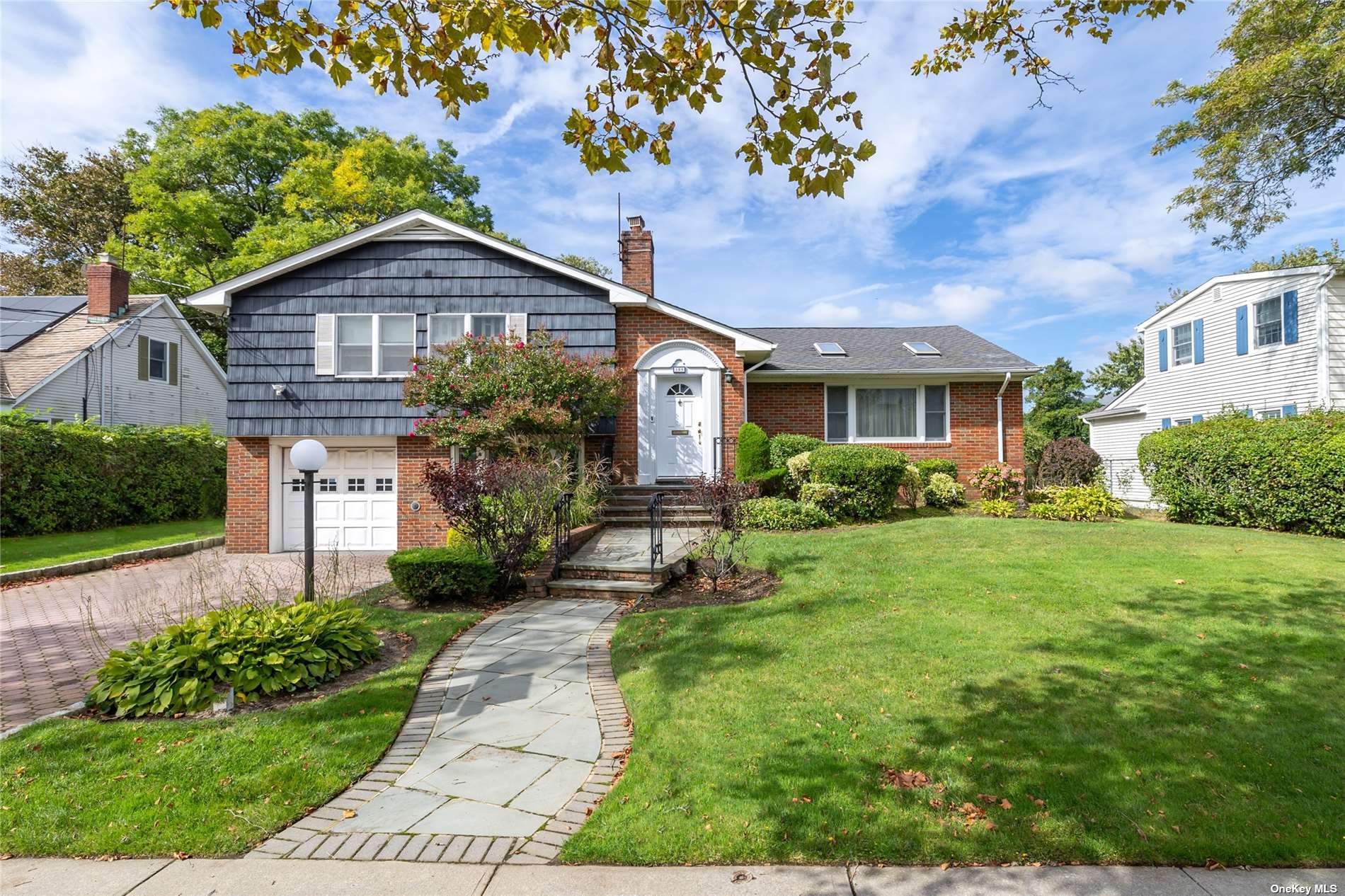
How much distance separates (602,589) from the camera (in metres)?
7.76

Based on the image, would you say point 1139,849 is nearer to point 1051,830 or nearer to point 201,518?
point 1051,830

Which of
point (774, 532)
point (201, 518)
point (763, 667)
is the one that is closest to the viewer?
point (763, 667)

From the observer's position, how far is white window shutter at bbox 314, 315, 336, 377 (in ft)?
41.1

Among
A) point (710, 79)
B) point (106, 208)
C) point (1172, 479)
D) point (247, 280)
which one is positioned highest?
point (106, 208)

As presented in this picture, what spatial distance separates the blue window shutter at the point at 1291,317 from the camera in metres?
15.2

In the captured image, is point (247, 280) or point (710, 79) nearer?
point (710, 79)

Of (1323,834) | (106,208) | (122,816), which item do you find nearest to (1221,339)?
(1323,834)

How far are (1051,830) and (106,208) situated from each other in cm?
3468

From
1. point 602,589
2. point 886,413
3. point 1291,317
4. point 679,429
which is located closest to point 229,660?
point 602,589

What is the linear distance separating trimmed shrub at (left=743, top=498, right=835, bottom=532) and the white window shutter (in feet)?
27.8

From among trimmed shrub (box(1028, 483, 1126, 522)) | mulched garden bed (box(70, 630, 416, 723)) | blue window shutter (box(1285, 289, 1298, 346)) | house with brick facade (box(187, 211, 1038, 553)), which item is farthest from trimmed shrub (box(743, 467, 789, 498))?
blue window shutter (box(1285, 289, 1298, 346))

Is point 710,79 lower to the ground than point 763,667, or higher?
higher

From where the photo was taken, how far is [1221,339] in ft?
56.7

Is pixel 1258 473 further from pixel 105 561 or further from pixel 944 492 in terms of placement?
pixel 105 561
